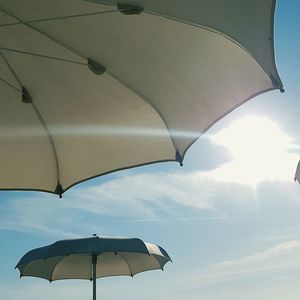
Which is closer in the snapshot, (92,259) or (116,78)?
(116,78)

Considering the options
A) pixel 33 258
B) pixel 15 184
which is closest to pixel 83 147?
pixel 15 184

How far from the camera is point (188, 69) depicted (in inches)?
161

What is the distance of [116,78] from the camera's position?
4375mm

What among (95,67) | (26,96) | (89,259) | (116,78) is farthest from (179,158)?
(89,259)

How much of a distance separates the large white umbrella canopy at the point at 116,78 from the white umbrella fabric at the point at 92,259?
5.70 m

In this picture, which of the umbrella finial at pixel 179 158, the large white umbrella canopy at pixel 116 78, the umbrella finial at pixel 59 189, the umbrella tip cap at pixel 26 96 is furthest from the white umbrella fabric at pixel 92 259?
the umbrella tip cap at pixel 26 96

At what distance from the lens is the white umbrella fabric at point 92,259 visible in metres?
10.8

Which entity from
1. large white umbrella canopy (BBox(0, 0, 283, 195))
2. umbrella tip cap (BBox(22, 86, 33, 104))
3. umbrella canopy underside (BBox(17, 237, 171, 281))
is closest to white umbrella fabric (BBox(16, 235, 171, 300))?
umbrella canopy underside (BBox(17, 237, 171, 281))

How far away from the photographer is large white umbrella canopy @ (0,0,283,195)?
145 inches

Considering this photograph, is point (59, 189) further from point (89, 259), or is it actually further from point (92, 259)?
point (89, 259)

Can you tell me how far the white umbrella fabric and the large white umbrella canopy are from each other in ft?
18.7

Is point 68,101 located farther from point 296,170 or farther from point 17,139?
point 296,170

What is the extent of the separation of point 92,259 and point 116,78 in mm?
9392

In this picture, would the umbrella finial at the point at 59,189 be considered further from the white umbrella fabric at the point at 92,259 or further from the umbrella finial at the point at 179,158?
the white umbrella fabric at the point at 92,259
